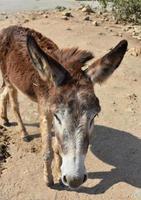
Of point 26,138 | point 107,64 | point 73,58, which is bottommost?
point 26,138

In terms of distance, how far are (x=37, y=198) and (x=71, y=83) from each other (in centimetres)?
190

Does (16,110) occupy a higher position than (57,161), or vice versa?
(16,110)

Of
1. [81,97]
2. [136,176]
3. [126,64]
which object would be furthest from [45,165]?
[126,64]

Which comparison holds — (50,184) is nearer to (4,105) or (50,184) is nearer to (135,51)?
(4,105)

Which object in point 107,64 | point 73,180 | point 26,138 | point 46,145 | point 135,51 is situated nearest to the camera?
point 73,180

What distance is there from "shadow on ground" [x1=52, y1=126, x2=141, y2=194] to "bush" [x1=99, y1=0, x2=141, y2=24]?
5977 mm

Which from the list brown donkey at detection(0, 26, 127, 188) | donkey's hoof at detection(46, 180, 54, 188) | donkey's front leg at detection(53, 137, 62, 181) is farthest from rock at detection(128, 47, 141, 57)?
donkey's hoof at detection(46, 180, 54, 188)

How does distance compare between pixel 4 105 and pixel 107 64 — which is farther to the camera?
pixel 4 105

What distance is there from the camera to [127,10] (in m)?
12.8

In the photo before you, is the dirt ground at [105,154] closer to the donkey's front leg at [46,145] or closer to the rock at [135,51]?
the donkey's front leg at [46,145]

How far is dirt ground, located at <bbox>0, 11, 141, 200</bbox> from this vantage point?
607 cm

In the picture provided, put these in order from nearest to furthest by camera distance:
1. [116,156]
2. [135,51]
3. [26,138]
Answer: [116,156] → [26,138] → [135,51]

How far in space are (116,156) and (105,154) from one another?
0.56 ft

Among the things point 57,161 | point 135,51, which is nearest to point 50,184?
point 57,161
